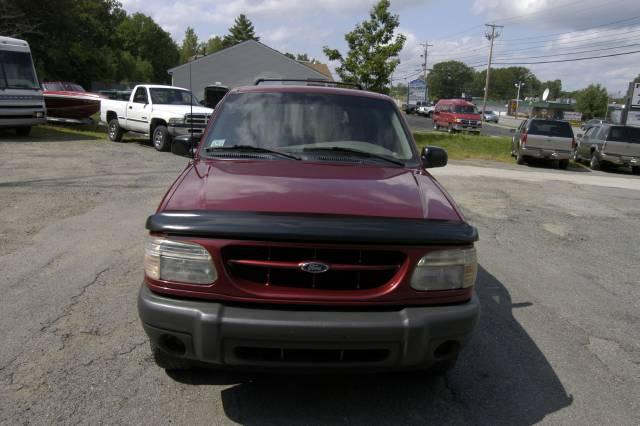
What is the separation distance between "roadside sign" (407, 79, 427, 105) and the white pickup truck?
213 ft

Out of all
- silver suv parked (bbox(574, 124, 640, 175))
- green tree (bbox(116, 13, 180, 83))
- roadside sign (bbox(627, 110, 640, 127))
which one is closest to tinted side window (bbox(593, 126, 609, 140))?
silver suv parked (bbox(574, 124, 640, 175))

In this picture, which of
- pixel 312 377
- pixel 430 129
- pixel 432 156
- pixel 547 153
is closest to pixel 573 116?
pixel 430 129

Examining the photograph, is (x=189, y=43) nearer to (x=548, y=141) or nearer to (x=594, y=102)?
(x=594, y=102)

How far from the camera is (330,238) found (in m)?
2.50

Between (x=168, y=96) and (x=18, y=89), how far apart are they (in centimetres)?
441

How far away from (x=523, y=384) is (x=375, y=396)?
99 cm

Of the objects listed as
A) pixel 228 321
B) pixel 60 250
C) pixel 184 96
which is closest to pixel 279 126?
pixel 228 321

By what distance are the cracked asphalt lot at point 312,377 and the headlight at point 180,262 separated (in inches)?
32.1

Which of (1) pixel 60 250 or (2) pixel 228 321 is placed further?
(1) pixel 60 250

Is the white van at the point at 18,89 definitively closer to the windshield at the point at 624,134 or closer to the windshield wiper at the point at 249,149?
the windshield wiper at the point at 249,149

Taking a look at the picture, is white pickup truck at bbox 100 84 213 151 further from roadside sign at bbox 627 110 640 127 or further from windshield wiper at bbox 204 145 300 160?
roadside sign at bbox 627 110 640 127

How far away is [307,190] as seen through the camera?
2.88 m

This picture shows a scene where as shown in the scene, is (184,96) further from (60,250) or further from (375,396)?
(375,396)

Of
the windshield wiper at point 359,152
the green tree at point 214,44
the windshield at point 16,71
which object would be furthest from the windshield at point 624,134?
the green tree at point 214,44
